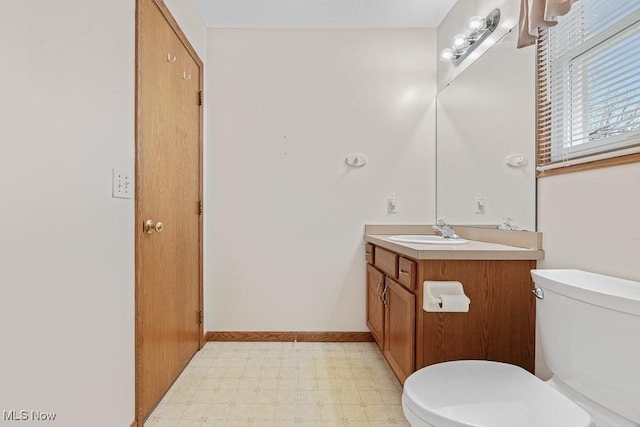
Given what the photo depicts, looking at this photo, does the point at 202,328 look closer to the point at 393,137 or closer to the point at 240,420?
the point at 240,420

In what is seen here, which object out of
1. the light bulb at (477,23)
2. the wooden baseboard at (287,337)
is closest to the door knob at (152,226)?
the wooden baseboard at (287,337)

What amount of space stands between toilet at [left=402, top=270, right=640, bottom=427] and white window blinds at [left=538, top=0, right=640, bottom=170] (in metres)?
0.48

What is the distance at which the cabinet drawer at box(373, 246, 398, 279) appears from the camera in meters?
1.80

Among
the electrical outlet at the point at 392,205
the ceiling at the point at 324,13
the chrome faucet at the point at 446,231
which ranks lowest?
the chrome faucet at the point at 446,231

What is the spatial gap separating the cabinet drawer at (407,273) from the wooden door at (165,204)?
120cm

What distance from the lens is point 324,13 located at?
7.64 ft

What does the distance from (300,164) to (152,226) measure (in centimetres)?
120

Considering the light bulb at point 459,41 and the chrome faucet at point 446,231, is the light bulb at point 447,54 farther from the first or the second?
the chrome faucet at point 446,231
